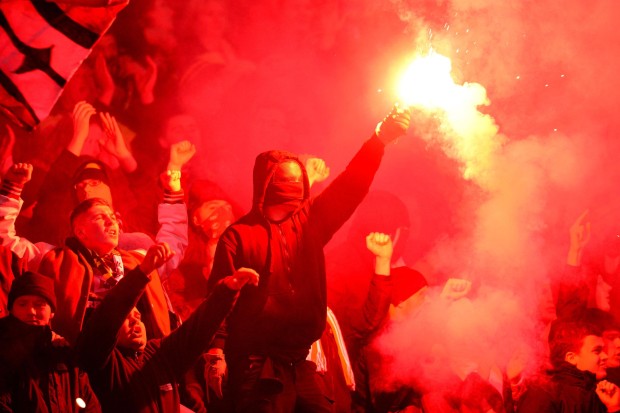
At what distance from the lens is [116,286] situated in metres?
5.72

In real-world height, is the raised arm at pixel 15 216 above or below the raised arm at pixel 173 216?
below

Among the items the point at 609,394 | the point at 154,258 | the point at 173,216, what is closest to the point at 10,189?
the point at 173,216

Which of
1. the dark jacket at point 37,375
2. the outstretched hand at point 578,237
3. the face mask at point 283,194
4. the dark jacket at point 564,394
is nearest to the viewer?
the dark jacket at point 37,375

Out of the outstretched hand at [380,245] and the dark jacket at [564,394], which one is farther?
the outstretched hand at [380,245]

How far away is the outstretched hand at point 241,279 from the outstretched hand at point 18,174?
1533 mm

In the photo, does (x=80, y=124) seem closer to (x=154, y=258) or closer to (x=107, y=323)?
(x=154, y=258)

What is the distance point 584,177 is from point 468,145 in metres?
1.05

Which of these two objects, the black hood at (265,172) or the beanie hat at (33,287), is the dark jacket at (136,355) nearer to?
the beanie hat at (33,287)

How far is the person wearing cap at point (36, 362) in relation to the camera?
17.5ft

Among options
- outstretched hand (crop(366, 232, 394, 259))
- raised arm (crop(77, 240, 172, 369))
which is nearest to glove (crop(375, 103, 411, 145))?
outstretched hand (crop(366, 232, 394, 259))

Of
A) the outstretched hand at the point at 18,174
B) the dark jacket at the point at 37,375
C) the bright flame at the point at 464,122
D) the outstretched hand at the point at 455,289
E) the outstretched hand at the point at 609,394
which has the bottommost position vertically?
the dark jacket at the point at 37,375

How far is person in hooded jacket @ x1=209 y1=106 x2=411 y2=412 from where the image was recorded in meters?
6.19

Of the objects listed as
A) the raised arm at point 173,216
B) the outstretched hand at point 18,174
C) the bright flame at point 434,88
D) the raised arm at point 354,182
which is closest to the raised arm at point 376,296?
the raised arm at point 354,182

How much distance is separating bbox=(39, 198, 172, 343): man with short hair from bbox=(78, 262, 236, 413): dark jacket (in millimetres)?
266
